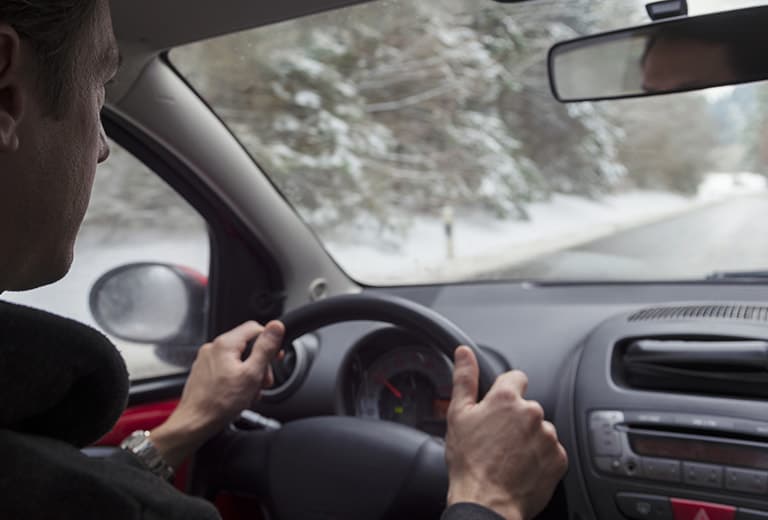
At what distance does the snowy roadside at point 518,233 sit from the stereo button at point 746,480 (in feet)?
5.01

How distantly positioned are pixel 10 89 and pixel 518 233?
6.41m

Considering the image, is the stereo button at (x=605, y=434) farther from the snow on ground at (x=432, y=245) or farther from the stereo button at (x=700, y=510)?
the snow on ground at (x=432, y=245)

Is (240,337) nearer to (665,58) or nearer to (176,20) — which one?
(176,20)

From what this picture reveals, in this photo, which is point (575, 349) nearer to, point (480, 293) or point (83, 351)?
point (480, 293)

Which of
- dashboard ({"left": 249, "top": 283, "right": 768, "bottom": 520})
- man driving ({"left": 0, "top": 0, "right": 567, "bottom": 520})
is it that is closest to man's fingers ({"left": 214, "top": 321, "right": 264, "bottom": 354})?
dashboard ({"left": 249, "top": 283, "right": 768, "bottom": 520})

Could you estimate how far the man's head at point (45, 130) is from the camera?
1.03m

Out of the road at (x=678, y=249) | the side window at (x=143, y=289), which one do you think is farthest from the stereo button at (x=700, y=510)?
the side window at (x=143, y=289)

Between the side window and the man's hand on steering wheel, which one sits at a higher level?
the man's hand on steering wheel

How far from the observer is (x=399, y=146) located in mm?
8992

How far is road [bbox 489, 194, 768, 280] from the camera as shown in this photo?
12.9 feet

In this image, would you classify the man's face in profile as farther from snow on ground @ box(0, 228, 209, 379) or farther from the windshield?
the windshield

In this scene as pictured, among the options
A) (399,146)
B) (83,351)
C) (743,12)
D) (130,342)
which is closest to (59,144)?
(83,351)

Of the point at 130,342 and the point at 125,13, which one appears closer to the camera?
the point at 125,13

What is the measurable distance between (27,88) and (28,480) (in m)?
0.52
